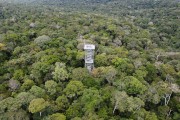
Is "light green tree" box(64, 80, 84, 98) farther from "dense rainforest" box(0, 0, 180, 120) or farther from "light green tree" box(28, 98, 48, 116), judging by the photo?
"light green tree" box(28, 98, 48, 116)

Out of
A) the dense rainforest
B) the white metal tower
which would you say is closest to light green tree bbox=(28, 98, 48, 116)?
the dense rainforest

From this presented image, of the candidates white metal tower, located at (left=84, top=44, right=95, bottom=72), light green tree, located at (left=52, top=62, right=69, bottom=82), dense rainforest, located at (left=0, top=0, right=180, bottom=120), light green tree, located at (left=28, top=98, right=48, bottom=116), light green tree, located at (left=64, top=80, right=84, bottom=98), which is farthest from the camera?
white metal tower, located at (left=84, top=44, right=95, bottom=72)

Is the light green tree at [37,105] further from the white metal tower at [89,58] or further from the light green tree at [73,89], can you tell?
the white metal tower at [89,58]

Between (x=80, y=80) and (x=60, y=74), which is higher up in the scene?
(x=60, y=74)

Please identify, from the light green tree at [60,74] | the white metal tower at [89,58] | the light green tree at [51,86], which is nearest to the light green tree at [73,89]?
the light green tree at [51,86]

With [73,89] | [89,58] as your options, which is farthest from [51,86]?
[89,58]

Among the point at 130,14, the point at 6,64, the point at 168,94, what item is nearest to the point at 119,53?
the point at 168,94

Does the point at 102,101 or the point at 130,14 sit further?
the point at 130,14

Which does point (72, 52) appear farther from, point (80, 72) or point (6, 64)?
point (6, 64)

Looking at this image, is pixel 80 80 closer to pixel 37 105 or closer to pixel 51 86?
pixel 51 86

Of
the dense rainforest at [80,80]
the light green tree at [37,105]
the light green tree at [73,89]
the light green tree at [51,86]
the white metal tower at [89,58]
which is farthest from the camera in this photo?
the white metal tower at [89,58]

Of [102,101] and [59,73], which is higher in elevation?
[59,73]
